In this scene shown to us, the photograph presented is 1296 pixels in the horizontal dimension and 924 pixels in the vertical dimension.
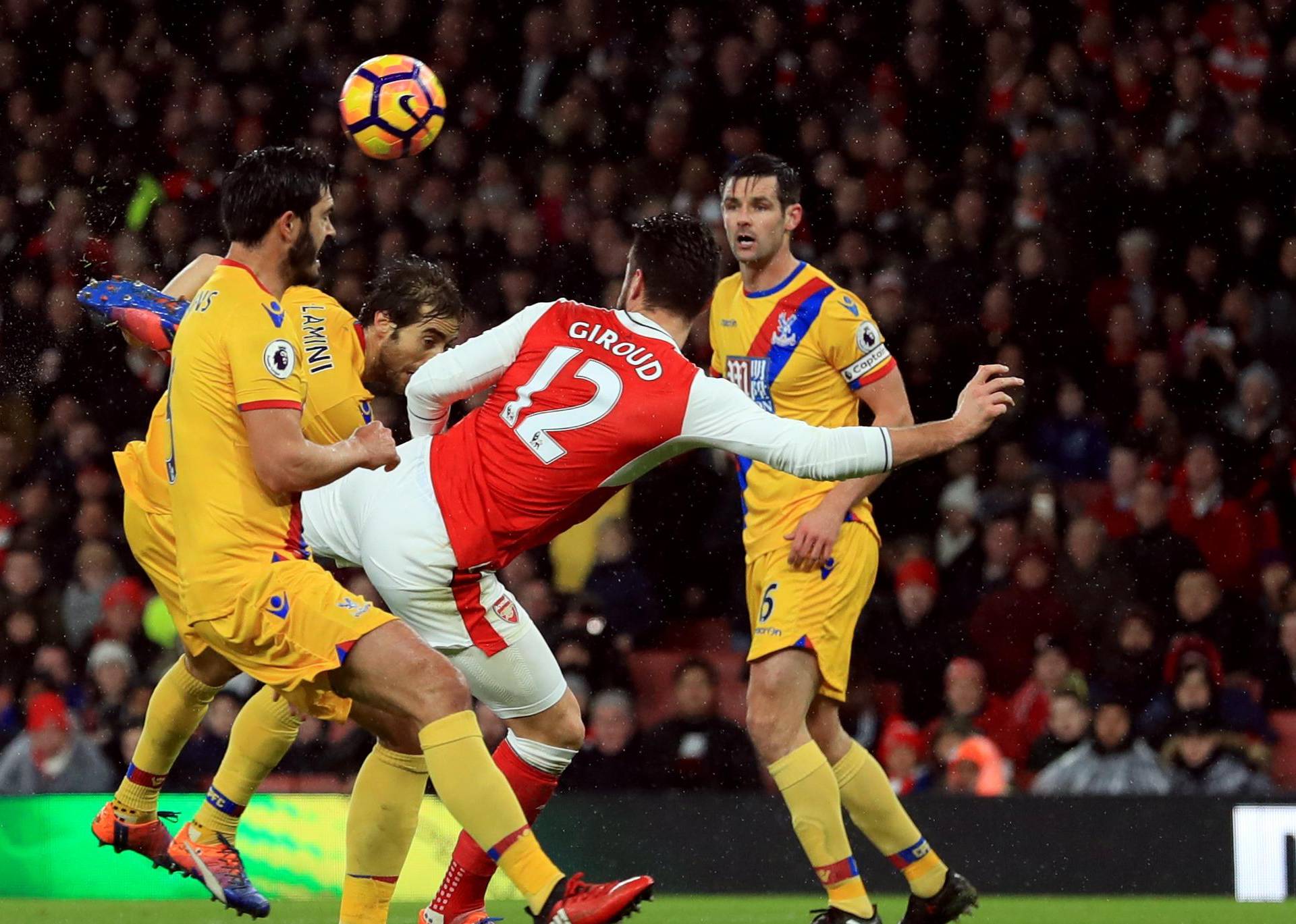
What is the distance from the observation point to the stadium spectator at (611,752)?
377 inches

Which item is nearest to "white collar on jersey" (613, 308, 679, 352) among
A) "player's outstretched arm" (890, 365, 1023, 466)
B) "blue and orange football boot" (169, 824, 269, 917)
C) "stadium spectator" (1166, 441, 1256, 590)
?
"player's outstretched arm" (890, 365, 1023, 466)

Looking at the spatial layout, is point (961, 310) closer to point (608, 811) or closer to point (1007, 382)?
point (608, 811)

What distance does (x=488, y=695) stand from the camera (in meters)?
5.54

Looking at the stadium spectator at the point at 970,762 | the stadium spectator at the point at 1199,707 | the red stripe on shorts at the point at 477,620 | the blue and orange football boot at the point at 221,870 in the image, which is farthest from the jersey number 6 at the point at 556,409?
the stadium spectator at the point at 1199,707

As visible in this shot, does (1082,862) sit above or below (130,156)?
below

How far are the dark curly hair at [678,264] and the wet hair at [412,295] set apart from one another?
0.80 metres

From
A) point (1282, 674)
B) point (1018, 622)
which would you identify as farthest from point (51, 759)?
point (1282, 674)

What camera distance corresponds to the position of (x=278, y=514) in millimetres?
5121

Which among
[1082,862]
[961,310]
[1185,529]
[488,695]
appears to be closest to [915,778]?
[1082,862]

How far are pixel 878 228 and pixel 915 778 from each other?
3571 millimetres

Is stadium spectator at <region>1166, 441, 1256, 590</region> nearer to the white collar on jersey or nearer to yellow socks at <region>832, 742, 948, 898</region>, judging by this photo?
yellow socks at <region>832, 742, 948, 898</region>

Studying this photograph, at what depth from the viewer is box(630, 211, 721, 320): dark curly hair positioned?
17.6 feet

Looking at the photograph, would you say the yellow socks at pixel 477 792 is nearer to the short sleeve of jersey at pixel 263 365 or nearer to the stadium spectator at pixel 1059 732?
the short sleeve of jersey at pixel 263 365

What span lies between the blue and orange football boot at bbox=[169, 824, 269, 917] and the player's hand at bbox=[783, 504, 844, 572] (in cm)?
206
